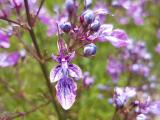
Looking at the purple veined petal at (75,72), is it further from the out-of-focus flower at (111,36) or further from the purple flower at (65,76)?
the out-of-focus flower at (111,36)

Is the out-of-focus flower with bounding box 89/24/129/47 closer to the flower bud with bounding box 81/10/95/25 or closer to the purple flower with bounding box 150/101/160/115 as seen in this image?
the flower bud with bounding box 81/10/95/25

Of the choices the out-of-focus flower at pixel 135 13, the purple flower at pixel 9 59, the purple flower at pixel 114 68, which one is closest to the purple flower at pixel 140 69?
the purple flower at pixel 114 68

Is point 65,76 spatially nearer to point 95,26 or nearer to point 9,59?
point 95,26

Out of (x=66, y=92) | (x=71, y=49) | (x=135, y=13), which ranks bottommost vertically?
(x=135, y=13)

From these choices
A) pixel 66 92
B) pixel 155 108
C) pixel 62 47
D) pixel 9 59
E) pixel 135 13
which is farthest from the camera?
pixel 135 13

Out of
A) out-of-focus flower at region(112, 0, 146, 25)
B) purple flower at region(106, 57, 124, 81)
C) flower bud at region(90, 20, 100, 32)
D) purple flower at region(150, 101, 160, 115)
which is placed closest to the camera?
flower bud at region(90, 20, 100, 32)

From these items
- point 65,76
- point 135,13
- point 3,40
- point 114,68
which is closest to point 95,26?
point 65,76

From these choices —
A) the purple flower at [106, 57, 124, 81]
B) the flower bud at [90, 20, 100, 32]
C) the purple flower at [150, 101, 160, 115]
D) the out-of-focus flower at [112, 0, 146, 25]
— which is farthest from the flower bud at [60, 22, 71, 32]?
the out-of-focus flower at [112, 0, 146, 25]

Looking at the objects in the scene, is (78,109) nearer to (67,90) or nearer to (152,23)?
(67,90)
